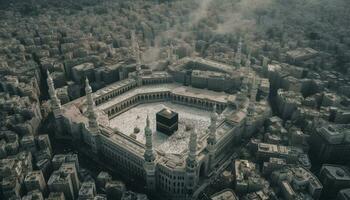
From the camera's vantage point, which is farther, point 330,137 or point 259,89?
point 259,89

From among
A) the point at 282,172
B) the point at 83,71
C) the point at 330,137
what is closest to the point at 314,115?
the point at 330,137

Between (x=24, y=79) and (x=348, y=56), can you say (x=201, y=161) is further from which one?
(x=348, y=56)

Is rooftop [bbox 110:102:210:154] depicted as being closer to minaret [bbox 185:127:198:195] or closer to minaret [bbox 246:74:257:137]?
minaret [bbox 185:127:198:195]

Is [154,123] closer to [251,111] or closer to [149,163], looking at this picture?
[149,163]

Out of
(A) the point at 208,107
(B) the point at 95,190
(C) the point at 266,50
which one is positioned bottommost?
(B) the point at 95,190

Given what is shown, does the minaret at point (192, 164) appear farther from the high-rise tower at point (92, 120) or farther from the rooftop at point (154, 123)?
the high-rise tower at point (92, 120)

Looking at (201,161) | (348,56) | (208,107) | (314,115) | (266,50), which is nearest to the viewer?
(201,161)
